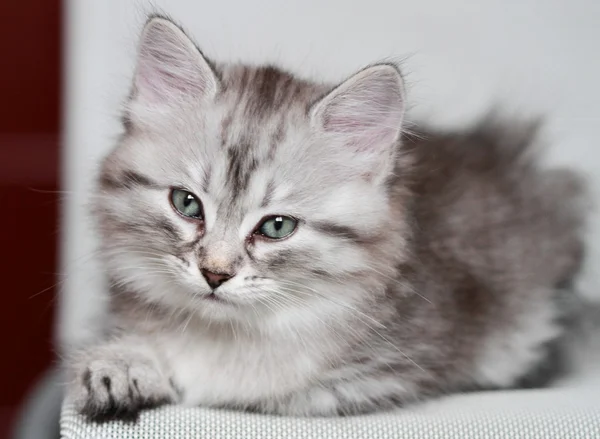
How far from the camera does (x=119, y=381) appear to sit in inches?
47.0

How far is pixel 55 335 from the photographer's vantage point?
2086mm

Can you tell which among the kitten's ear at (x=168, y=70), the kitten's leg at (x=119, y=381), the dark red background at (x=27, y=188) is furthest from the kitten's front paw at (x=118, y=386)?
the dark red background at (x=27, y=188)

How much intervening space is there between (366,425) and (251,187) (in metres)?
0.38

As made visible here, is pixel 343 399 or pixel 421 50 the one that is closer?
pixel 343 399

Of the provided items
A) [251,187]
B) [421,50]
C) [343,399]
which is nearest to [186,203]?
[251,187]

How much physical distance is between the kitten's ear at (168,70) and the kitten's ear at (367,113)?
182mm

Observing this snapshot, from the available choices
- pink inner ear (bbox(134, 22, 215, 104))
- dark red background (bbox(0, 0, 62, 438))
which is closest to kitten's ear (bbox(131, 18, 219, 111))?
pink inner ear (bbox(134, 22, 215, 104))

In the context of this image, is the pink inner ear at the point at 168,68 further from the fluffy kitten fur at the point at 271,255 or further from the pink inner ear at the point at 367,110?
the pink inner ear at the point at 367,110

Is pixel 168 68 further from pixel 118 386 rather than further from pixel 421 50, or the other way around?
pixel 421 50

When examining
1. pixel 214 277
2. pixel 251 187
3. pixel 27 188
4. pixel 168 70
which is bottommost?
pixel 27 188

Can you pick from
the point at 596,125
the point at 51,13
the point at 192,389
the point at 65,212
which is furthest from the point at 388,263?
the point at 51,13

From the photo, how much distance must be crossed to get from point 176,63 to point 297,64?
0.52 meters

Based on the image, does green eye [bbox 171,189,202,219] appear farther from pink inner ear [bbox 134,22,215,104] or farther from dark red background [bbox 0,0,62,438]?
dark red background [bbox 0,0,62,438]

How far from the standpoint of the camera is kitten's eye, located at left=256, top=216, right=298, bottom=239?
116cm
